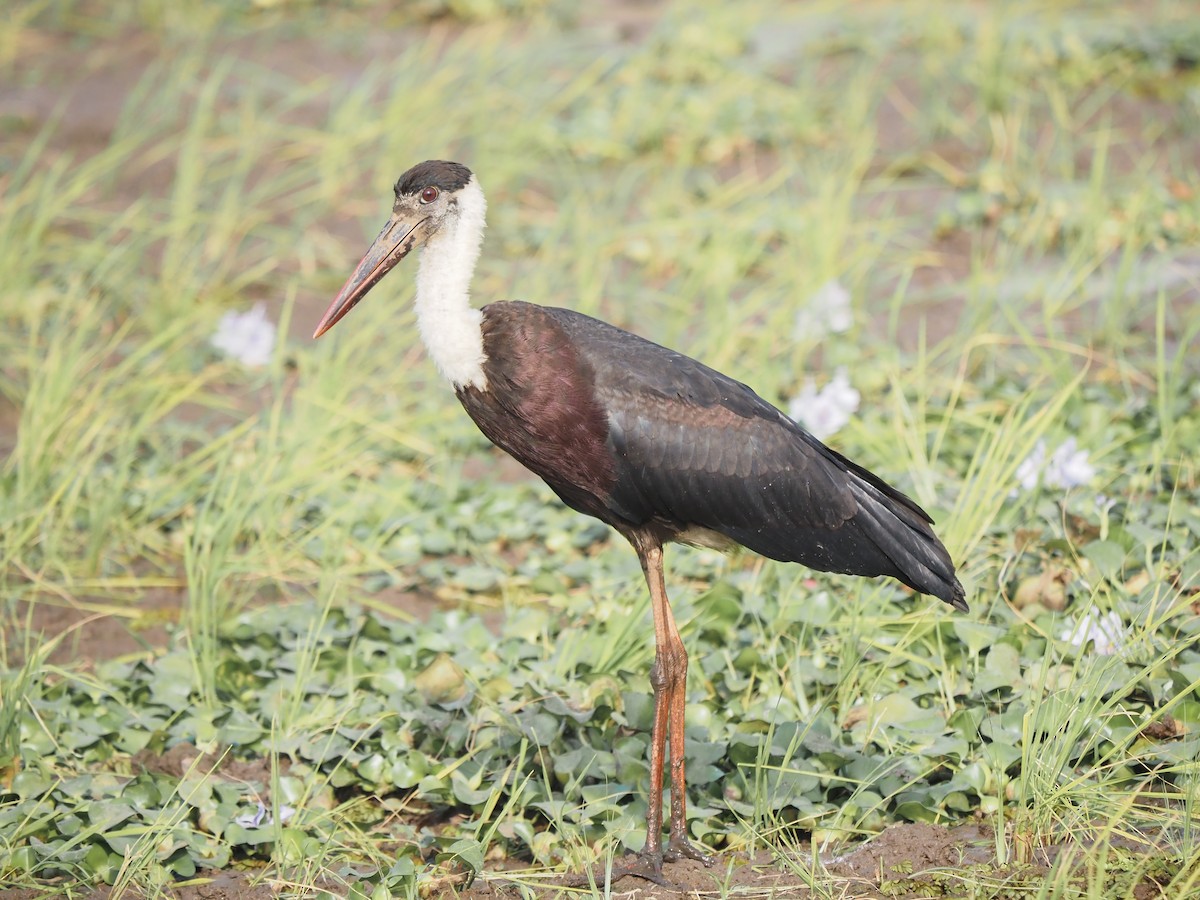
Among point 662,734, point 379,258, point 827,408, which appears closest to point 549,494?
point 827,408

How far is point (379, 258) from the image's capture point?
3.72 metres

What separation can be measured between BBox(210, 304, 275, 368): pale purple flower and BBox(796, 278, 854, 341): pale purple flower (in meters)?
2.10

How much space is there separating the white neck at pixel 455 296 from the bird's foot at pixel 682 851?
3.81ft

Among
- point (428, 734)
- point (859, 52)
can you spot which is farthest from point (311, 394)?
point (859, 52)

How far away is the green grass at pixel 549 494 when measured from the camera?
11.3 ft

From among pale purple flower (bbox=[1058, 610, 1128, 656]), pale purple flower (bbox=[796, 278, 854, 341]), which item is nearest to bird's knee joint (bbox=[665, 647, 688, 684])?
pale purple flower (bbox=[1058, 610, 1128, 656])

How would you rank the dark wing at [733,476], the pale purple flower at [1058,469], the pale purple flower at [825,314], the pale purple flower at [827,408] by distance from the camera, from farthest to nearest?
the pale purple flower at [825,314], the pale purple flower at [827,408], the pale purple flower at [1058,469], the dark wing at [733,476]

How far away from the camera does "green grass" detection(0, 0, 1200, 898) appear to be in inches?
136

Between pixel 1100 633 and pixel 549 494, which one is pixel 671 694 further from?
pixel 549 494

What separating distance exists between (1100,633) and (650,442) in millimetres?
1209

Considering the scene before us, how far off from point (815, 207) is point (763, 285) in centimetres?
40

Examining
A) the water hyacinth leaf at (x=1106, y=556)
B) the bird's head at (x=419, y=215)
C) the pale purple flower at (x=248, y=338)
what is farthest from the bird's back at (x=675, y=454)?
the pale purple flower at (x=248, y=338)

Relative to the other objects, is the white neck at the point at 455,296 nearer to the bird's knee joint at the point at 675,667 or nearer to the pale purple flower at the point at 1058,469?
the bird's knee joint at the point at 675,667

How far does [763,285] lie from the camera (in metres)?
6.39
